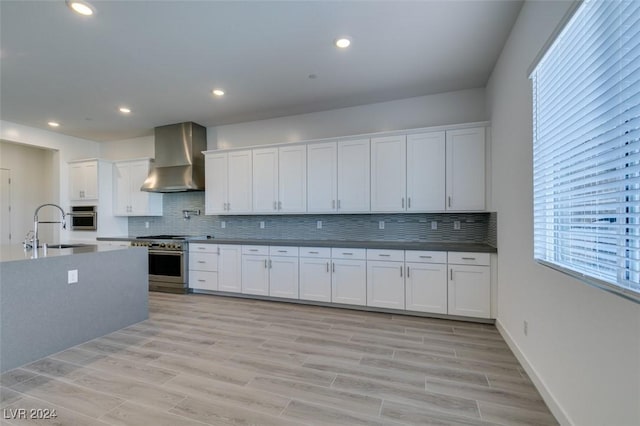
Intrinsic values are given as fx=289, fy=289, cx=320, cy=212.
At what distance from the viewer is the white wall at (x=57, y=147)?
499 cm

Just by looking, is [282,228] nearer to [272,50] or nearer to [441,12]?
[272,50]

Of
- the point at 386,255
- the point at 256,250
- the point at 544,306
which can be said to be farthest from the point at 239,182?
the point at 544,306

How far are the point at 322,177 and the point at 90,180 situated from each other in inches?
186

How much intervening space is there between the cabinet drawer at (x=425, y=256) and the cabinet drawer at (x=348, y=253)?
1.79 feet

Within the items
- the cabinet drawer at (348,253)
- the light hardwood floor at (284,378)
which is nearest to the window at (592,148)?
the light hardwood floor at (284,378)

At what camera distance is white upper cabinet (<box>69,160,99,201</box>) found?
5609mm

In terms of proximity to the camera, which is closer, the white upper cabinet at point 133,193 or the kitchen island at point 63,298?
the kitchen island at point 63,298

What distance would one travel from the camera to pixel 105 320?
307cm

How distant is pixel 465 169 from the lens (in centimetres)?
356

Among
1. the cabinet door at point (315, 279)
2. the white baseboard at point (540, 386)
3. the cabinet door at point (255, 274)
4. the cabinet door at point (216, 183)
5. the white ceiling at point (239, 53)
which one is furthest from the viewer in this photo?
the cabinet door at point (216, 183)

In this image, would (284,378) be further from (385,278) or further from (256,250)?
(256,250)


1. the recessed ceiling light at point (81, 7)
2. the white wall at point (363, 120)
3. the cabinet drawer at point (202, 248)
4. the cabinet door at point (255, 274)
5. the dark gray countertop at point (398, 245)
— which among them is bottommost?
the cabinet door at point (255, 274)

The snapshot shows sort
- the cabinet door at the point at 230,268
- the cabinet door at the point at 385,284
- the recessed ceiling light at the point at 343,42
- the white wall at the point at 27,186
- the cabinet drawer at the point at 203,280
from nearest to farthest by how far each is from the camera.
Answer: the recessed ceiling light at the point at 343,42 → the cabinet door at the point at 385,284 → the cabinet door at the point at 230,268 → the cabinet drawer at the point at 203,280 → the white wall at the point at 27,186

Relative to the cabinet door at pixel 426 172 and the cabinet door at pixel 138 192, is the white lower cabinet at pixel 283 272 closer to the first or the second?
the cabinet door at pixel 426 172
